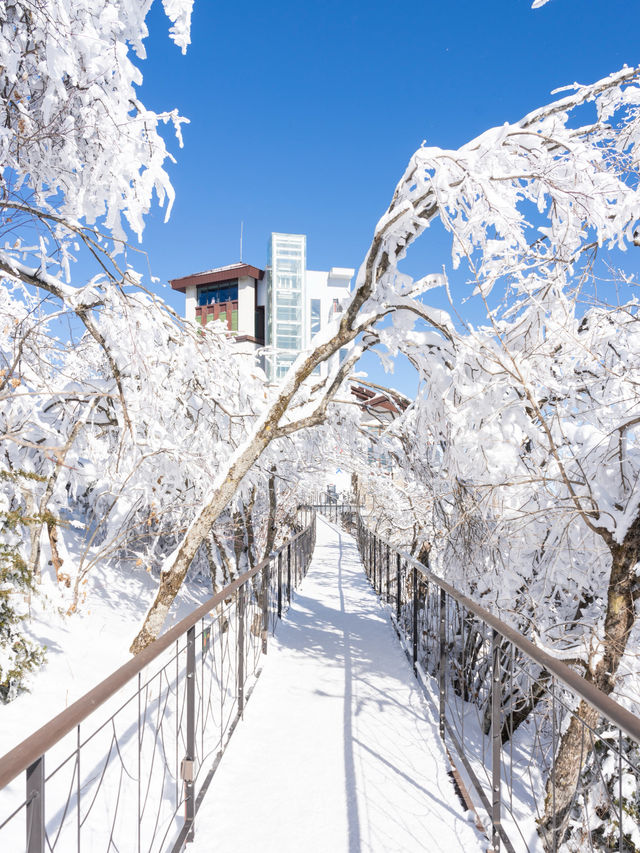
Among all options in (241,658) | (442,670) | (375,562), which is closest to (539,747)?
(442,670)

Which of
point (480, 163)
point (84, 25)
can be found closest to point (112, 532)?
point (84, 25)

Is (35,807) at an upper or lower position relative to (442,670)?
upper

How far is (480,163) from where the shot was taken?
337cm

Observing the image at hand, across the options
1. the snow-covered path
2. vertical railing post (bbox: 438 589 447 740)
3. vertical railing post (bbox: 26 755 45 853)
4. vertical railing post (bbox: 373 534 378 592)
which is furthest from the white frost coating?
vertical railing post (bbox: 373 534 378 592)

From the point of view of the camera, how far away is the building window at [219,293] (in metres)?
38.5

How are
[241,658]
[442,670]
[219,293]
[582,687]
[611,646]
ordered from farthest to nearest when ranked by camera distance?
[219,293] < [241,658] < [442,670] < [611,646] < [582,687]

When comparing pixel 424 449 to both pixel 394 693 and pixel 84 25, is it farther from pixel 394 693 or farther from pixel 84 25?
pixel 84 25

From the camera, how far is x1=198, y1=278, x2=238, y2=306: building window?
126 feet

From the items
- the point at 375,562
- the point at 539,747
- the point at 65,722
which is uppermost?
the point at 65,722

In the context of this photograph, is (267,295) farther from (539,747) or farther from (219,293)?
(539,747)

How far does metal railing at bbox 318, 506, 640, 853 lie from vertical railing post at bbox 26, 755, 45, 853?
1524mm

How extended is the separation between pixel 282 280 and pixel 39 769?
1501 inches

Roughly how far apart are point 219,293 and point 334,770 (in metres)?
38.5

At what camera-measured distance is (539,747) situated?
5215mm
